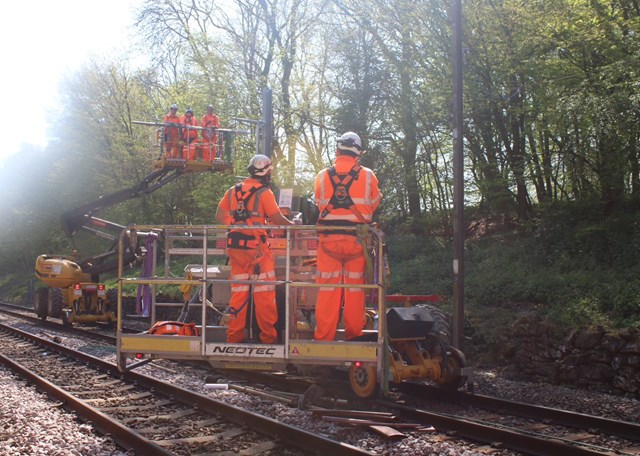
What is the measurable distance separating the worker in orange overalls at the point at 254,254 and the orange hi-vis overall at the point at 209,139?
37.1 ft

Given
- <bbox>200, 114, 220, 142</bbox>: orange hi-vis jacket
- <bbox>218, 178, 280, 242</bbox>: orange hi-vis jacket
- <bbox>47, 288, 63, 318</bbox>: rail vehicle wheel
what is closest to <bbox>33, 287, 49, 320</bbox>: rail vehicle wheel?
<bbox>47, 288, 63, 318</bbox>: rail vehicle wheel

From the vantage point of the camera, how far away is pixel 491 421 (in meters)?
7.09

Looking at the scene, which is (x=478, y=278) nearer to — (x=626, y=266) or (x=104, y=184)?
(x=626, y=266)

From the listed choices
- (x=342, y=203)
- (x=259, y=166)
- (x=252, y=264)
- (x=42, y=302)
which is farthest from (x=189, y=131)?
(x=342, y=203)

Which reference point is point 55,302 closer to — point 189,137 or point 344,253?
point 189,137

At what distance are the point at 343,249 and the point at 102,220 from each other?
15028mm

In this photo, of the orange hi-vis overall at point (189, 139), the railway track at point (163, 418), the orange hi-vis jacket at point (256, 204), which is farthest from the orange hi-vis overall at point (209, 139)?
the orange hi-vis jacket at point (256, 204)

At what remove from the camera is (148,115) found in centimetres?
3366

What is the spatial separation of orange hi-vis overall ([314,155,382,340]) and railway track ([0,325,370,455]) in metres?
1.26

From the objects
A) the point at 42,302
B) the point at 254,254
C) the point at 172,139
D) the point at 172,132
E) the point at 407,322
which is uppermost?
the point at 172,132

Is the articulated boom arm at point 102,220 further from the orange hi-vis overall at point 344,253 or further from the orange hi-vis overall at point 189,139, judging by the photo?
the orange hi-vis overall at point 344,253

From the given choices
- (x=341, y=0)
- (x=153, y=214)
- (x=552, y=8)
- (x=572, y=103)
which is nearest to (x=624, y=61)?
(x=572, y=103)

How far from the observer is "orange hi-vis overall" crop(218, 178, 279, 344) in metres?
7.05

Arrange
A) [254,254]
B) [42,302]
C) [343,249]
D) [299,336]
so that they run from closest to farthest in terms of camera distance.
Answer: [343,249], [254,254], [299,336], [42,302]
